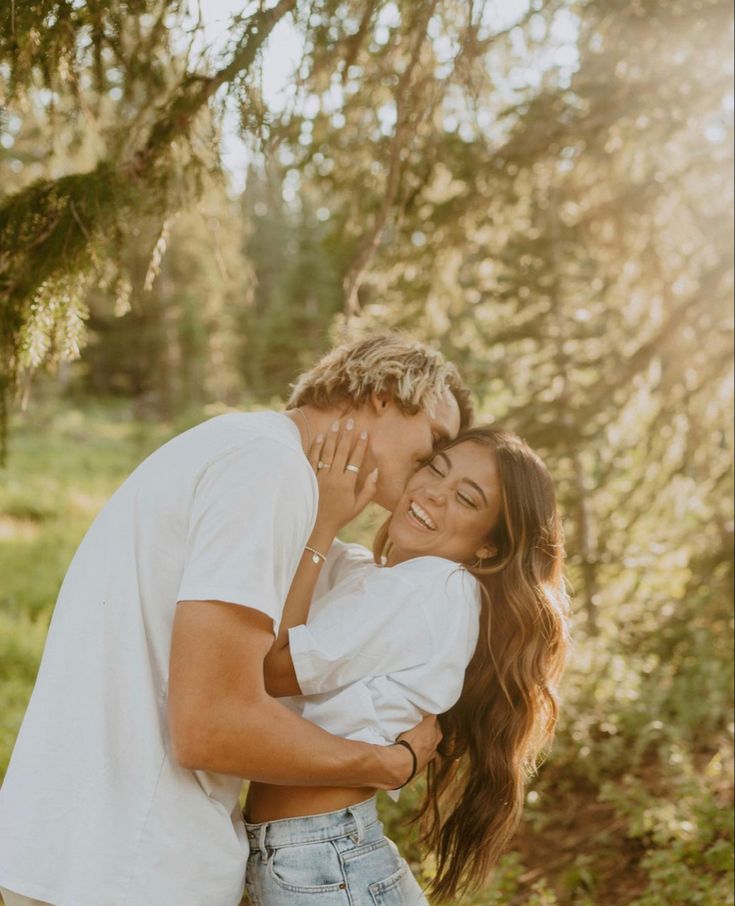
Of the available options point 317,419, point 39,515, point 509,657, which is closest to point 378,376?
point 317,419

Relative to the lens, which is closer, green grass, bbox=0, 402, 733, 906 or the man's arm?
the man's arm

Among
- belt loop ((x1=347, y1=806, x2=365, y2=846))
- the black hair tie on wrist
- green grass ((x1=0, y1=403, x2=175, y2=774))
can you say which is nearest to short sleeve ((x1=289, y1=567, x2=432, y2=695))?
the black hair tie on wrist

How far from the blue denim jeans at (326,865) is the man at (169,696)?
151mm

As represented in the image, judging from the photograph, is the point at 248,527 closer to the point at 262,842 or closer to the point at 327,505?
the point at 327,505

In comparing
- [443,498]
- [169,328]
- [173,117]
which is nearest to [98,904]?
[443,498]

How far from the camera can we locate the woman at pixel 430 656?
8.07ft

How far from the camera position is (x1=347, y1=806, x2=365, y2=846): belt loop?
2.47 metres

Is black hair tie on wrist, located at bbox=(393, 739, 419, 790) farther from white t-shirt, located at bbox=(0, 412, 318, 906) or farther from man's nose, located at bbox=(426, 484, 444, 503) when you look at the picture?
man's nose, located at bbox=(426, 484, 444, 503)

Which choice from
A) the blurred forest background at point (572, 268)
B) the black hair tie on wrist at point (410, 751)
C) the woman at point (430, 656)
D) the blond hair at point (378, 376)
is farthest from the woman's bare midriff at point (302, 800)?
the blurred forest background at point (572, 268)

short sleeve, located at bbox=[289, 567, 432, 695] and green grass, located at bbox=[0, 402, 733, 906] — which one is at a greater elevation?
short sleeve, located at bbox=[289, 567, 432, 695]

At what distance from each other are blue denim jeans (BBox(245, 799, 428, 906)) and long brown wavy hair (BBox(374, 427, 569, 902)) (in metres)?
0.58

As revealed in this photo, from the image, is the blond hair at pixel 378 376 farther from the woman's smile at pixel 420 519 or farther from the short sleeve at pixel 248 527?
the short sleeve at pixel 248 527

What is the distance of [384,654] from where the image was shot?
251 centimetres

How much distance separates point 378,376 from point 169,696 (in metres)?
1.08
